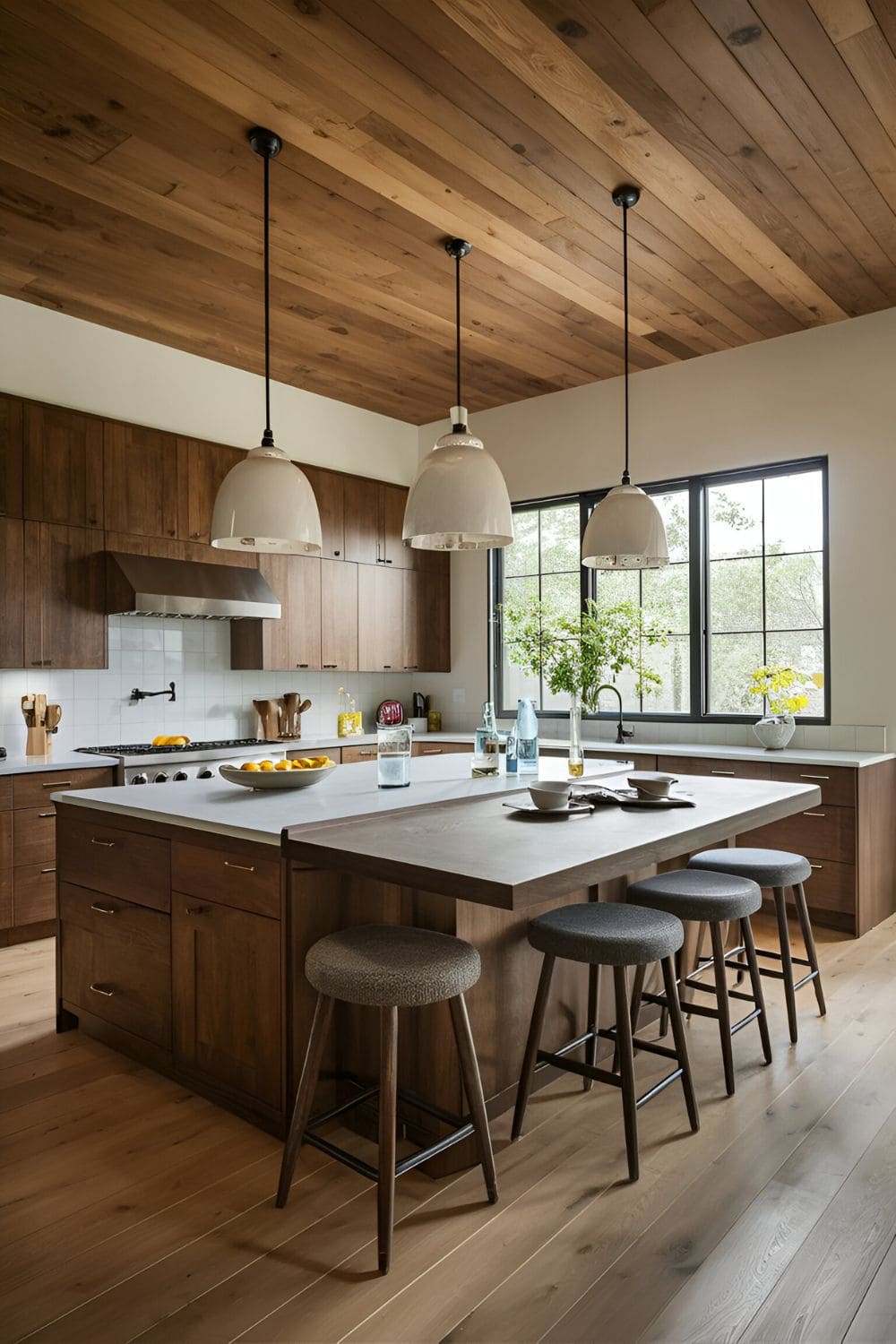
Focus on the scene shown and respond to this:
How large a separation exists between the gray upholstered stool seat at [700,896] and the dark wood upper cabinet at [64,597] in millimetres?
3065

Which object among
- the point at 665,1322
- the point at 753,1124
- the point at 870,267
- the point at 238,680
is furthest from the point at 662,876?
the point at 238,680

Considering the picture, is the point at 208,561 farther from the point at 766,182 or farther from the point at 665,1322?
the point at 665,1322

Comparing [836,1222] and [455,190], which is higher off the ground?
[455,190]

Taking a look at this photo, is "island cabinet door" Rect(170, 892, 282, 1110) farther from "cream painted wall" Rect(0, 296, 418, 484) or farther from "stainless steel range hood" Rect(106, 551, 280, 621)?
"cream painted wall" Rect(0, 296, 418, 484)

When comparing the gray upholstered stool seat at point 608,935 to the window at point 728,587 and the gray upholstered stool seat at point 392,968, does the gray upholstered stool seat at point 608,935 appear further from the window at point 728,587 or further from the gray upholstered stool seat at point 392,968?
the window at point 728,587

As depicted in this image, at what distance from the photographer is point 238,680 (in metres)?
5.45

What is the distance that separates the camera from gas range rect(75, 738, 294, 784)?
4318 millimetres

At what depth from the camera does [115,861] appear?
2760mm

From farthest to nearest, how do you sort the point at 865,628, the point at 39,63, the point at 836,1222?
the point at 865,628
the point at 39,63
the point at 836,1222

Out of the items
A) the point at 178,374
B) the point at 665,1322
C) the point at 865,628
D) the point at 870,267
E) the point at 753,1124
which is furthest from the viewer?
the point at 178,374

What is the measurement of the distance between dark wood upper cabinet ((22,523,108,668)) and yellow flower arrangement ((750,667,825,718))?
3.46 meters

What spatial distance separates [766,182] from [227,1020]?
3.38 m

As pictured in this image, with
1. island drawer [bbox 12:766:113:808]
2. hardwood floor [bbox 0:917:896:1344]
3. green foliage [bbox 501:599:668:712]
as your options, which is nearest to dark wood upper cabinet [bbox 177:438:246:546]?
island drawer [bbox 12:766:113:808]

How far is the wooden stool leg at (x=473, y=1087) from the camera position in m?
1.95
